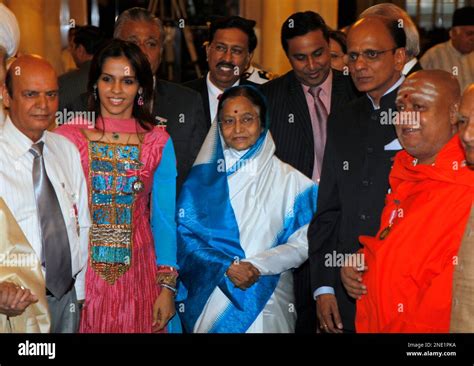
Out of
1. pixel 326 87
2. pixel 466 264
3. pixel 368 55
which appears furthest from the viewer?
pixel 326 87

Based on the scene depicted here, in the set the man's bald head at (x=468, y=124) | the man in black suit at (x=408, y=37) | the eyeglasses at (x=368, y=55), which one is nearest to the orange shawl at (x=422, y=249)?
the man's bald head at (x=468, y=124)

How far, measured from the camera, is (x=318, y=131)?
14.9ft

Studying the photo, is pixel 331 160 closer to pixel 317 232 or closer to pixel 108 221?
pixel 317 232

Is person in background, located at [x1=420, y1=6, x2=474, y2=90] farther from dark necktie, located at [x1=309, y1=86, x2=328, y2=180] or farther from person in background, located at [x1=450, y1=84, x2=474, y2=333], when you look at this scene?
person in background, located at [x1=450, y1=84, x2=474, y2=333]

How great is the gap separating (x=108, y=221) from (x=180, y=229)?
0.35m

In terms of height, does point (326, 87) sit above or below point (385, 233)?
above

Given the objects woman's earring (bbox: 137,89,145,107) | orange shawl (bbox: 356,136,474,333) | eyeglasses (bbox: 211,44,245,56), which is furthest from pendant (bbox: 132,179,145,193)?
eyeglasses (bbox: 211,44,245,56)

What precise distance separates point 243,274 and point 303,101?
1104mm

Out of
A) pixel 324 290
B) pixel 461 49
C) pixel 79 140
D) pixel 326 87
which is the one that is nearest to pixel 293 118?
pixel 326 87

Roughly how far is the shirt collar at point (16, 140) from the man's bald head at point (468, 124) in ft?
5.12

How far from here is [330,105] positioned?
4645mm

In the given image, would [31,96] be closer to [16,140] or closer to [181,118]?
[16,140]

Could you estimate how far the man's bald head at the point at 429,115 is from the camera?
11.2 ft

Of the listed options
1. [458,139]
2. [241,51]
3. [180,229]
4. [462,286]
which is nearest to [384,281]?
[462,286]
